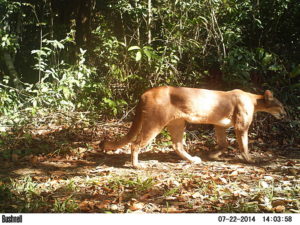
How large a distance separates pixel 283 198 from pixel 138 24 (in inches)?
175

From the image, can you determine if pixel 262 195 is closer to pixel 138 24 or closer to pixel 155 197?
pixel 155 197

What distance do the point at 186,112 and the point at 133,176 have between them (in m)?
1.23

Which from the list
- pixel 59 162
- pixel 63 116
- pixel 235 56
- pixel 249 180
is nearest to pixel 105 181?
pixel 59 162

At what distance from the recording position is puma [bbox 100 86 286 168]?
14.7 ft

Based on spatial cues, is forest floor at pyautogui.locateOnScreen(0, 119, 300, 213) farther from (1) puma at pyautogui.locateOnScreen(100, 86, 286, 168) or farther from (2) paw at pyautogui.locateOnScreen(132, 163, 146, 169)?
(1) puma at pyautogui.locateOnScreen(100, 86, 286, 168)

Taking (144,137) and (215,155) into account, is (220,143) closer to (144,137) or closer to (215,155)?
(215,155)

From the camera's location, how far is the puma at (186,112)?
14.7 ft

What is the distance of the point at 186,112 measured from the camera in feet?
15.2

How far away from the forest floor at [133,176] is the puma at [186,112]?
0.35 meters

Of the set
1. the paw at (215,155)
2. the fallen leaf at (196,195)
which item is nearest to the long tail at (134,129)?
the paw at (215,155)

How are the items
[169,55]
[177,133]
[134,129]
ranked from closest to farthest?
[134,129] → [177,133] → [169,55]

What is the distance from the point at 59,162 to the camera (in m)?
4.93

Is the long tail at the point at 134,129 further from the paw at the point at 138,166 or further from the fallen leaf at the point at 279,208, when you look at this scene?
the fallen leaf at the point at 279,208

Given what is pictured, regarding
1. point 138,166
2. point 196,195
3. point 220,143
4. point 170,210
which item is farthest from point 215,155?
point 170,210
